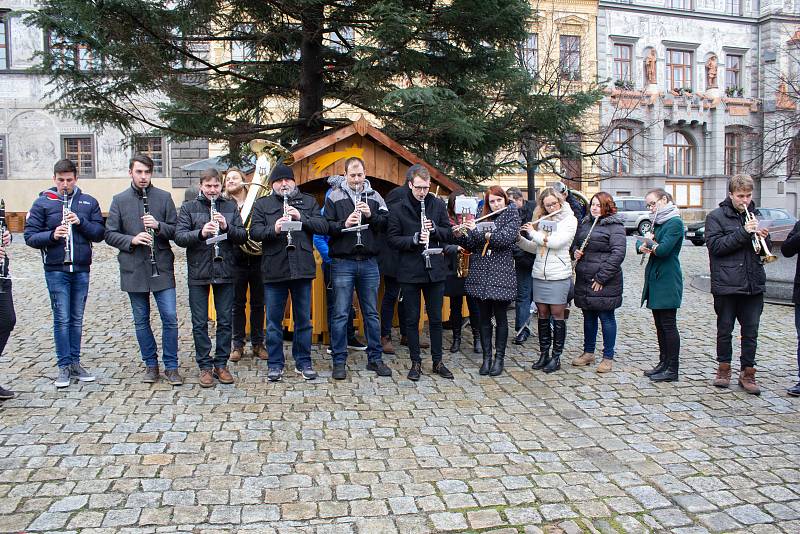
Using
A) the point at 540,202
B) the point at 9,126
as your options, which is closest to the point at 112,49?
the point at 540,202

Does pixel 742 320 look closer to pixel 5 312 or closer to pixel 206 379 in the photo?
pixel 206 379

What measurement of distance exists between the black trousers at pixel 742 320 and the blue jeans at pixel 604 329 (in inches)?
39.8

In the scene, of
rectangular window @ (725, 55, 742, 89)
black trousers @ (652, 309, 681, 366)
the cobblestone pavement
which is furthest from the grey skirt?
rectangular window @ (725, 55, 742, 89)

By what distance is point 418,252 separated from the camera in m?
6.56

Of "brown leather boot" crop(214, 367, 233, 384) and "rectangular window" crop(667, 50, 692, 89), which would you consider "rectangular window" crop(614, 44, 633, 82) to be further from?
"brown leather boot" crop(214, 367, 233, 384)

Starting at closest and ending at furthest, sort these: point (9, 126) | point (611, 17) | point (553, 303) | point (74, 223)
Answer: point (74, 223) → point (553, 303) → point (9, 126) → point (611, 17)

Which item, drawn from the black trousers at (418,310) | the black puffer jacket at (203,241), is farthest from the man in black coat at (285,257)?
the black trousers at (418,310)

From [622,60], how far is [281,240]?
119ft

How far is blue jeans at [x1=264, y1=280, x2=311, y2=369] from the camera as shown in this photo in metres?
6.51

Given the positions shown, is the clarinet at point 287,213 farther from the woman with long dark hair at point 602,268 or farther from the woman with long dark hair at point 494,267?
the woman with long dark hair at point 602,268

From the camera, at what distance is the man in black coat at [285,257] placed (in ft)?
20.9

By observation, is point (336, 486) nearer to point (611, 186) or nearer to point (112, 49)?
point (112, 49)

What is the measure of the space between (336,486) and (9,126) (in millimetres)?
29427

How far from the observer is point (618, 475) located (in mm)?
4430
